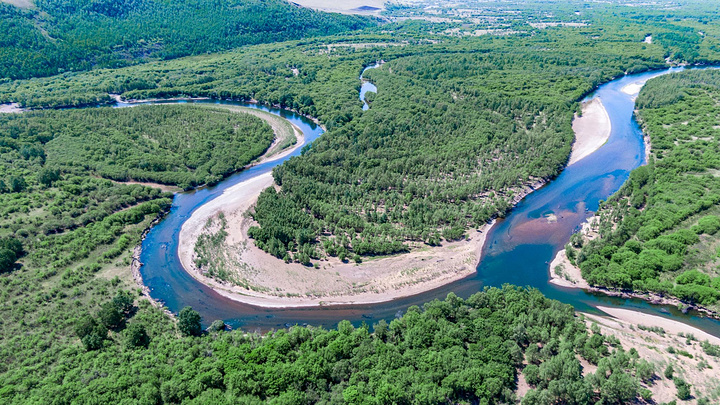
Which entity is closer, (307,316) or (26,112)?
(307,316)

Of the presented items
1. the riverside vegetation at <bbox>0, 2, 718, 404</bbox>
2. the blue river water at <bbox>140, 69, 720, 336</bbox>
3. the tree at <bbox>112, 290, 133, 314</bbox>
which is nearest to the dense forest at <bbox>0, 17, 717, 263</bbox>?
the riverside vegetation at <bbox>0, 2, 718, 404</bbox>

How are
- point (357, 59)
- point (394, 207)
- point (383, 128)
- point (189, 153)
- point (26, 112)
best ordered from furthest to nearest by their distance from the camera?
point (357, 59)
point (26, 112)
point (383, 128)
point (189, 153)
point (394, 207)

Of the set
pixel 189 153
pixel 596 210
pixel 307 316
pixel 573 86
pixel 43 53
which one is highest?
pixel 43 53

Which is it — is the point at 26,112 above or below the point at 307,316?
above

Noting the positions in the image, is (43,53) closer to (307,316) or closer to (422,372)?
(307,316)

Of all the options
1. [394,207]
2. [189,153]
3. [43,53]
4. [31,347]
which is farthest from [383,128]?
[43,53]

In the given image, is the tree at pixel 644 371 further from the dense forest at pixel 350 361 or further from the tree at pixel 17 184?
the tree at pixel 17 184

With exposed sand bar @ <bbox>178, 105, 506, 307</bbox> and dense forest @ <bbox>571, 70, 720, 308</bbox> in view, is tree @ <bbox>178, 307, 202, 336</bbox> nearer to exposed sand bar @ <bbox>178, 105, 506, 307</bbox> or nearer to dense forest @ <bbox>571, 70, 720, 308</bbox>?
exposed sand bar @ <bbox>178, 105, 506, 307</bbox>
